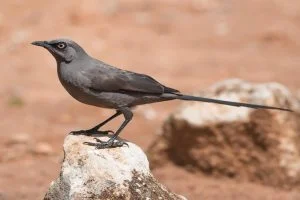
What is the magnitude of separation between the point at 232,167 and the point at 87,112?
15.7 feet

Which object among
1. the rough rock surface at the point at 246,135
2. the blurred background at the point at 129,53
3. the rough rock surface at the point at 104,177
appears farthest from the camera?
the blurred background at the point at 129,53

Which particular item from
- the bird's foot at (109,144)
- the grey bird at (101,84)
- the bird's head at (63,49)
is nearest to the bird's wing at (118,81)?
the grey bird at (101,84)

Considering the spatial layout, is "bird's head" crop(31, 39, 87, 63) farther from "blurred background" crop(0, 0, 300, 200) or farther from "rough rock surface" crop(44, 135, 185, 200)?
"blurred background" crop(0, 0, 300, 200)

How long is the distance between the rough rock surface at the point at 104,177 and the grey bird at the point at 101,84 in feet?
0.43

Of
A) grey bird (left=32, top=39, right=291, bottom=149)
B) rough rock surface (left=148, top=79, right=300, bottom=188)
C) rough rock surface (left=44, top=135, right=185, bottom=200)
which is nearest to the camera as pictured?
rough rock surface (left=44, top=135, right=185, bottom=200)

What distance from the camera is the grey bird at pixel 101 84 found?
579cm

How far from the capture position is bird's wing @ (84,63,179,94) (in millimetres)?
5836

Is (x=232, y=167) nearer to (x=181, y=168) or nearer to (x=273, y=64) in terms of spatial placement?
(x=181, y=168)

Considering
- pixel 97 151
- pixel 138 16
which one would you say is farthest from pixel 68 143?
pixel 138 16

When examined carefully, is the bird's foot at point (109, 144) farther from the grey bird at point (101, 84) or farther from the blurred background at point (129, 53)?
the blurred background at point (129, 53)

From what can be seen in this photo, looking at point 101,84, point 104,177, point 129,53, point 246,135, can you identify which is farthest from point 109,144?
point 129,53

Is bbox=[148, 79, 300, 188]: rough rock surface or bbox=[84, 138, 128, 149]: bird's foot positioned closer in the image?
bbox=[84, 138, 128, 149]: bird's foot

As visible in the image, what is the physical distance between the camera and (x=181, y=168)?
9219mm

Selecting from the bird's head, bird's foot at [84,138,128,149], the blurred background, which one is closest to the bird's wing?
the bird's head
